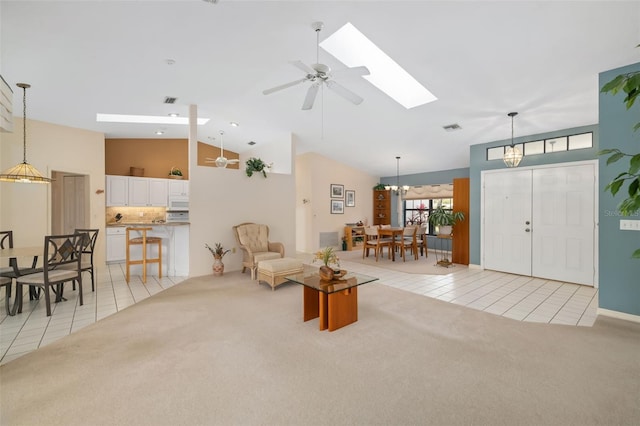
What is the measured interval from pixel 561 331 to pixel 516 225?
3.10 m

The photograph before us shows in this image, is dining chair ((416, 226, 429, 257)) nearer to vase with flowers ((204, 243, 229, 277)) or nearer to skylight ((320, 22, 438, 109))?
skylight ((320, 22, 438, 109))

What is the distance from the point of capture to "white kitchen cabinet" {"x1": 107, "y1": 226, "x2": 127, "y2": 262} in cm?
661

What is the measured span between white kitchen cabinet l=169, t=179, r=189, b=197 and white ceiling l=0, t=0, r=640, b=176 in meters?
2.20

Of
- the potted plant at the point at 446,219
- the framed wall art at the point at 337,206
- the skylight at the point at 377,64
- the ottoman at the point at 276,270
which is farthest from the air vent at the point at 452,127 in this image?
the framed wall art at the point at 337,206

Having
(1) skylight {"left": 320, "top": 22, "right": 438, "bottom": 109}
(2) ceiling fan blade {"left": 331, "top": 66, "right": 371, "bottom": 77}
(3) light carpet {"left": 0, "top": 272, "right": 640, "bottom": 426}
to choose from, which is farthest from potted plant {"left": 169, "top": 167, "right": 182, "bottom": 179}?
(2) ceiling fan blade {"left": 331, "top": 66, "right": 371, "bottom": 77}

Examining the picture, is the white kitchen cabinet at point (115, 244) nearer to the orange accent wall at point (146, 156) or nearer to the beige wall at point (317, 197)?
the orange accent wall at point (146, 156)

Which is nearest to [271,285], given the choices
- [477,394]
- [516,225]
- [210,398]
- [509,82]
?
[210,398]

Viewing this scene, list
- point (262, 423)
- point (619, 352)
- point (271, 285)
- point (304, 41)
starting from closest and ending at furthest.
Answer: point (262, 423) < point (619, 352) < point (304, 41) < point (271, 285)

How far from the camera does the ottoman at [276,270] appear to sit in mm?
4480

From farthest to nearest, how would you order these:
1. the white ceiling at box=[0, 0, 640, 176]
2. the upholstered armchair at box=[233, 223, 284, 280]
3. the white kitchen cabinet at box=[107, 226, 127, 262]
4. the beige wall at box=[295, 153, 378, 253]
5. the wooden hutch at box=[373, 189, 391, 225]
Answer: the wooden hutch at box=[373, 189, 391, 225], the beige wall at box=[295, 153, 378, 253], the white kitchen cabinet at box=[107, 226, 127, 262], the upholstered armchair at box=[233, 223, 284, 280], the white ceiling at box=[0, 0, 640, 176]

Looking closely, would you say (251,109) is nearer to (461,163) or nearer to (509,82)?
(509,82)

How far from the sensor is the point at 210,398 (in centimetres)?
195

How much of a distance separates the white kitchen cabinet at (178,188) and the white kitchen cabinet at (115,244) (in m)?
1.46

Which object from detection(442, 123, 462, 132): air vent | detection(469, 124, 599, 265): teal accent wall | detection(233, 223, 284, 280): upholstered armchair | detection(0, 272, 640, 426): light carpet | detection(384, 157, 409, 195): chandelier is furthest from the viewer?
detection(384, 157, 409, 195): chandelier
